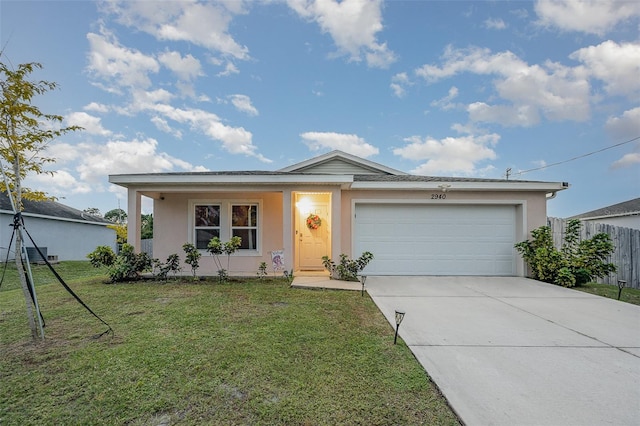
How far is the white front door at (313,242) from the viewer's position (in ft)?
30.1

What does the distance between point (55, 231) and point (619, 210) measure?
28741mm

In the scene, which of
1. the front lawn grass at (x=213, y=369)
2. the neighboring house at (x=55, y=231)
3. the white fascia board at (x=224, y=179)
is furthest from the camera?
the neighboring house at (x=55, y=231)

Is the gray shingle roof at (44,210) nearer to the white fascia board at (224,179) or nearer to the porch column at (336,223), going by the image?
the white fascia board at (224,179)

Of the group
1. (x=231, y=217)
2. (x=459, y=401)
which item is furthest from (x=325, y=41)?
(x=459, y=401)

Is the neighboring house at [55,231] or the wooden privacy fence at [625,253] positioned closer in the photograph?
the wooden privacy fence at [625,253]

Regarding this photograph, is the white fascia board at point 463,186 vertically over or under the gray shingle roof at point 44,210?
over

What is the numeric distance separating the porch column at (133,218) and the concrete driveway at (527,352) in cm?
627

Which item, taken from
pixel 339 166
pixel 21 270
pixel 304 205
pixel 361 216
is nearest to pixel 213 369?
pixel 21 270

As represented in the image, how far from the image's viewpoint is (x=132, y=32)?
873 centimetres

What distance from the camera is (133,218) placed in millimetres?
7664

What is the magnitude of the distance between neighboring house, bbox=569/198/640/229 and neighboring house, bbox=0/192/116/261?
26230 millimetres

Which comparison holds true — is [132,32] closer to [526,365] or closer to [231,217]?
[231,217]

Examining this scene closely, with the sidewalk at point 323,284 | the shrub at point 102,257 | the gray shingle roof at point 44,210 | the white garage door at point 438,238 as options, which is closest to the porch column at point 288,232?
the sidewalk at point 323,284

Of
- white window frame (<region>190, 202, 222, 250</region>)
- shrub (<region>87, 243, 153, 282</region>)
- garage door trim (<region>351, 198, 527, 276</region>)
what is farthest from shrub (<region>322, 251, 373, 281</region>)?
shrub (<region>87, 243, 153, 282</region>)
